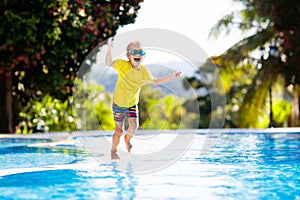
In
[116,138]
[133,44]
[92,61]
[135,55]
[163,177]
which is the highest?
[92,61]

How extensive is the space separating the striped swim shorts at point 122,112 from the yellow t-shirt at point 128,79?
0.13m

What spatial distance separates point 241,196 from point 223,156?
3.26 m

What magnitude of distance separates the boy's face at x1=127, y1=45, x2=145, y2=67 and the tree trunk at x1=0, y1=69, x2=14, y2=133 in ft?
24.9

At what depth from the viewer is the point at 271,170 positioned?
598 cm

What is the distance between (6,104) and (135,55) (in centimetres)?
787

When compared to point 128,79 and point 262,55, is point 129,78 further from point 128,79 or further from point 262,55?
point 262,55

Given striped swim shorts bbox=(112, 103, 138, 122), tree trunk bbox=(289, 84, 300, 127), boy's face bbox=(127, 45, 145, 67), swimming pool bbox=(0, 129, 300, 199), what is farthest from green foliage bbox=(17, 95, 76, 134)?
boy's face bbox=(127, 45, 145, 67)

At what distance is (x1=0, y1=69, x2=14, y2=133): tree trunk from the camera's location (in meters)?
13.3

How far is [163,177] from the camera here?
5504mm

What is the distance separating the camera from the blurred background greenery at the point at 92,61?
30.9 feet

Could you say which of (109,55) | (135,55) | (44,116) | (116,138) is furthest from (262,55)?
(109,55)

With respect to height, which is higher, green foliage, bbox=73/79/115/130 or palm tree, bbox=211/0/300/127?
palm tree, bbox=211/0/300/127

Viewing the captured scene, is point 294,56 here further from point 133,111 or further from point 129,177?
point 129,177

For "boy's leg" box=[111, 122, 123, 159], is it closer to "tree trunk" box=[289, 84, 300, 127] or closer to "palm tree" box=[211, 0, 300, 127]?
"palm tree" box=[211, 0, 300, 127]
